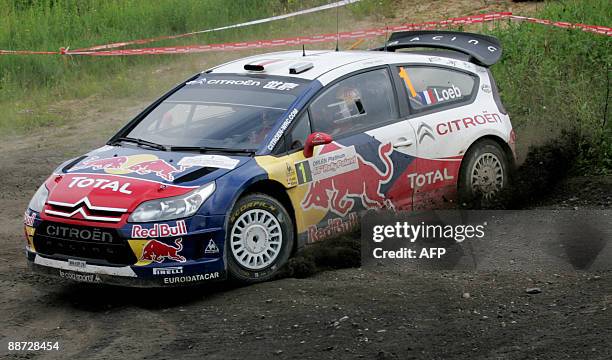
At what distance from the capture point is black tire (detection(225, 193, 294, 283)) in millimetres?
7434

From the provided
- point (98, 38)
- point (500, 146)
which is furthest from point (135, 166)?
point (98, 38)

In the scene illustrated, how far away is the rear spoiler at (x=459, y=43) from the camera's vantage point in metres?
9.83

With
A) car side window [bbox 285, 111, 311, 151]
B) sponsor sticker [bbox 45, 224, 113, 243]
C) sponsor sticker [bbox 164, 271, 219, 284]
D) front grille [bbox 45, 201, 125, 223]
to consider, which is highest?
→ car side window [bbox 285, 111, 311, 151]

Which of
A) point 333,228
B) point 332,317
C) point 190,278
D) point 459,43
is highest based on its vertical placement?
point 459,43

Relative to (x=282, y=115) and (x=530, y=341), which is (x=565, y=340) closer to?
(x=530, y=341)

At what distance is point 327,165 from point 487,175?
193 cm

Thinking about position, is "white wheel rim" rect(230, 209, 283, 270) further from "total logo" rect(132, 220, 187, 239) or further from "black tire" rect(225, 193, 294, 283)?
"total logo" rect(132, 220, 187, 239)

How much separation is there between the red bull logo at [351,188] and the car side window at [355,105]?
24 cm

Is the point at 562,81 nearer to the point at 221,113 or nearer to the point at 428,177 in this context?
the point at 428,177

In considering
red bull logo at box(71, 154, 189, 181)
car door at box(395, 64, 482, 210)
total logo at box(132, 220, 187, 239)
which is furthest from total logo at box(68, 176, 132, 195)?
car door at box(395, 64, 482, 210)

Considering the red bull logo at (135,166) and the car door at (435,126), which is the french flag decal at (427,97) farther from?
the red bull logo at (135,166)

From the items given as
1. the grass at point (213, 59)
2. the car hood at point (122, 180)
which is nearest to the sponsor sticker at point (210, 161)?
the car hood at point (122, 180)

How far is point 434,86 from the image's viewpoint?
363 inches

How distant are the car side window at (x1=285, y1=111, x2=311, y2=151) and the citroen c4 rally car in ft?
0.04
